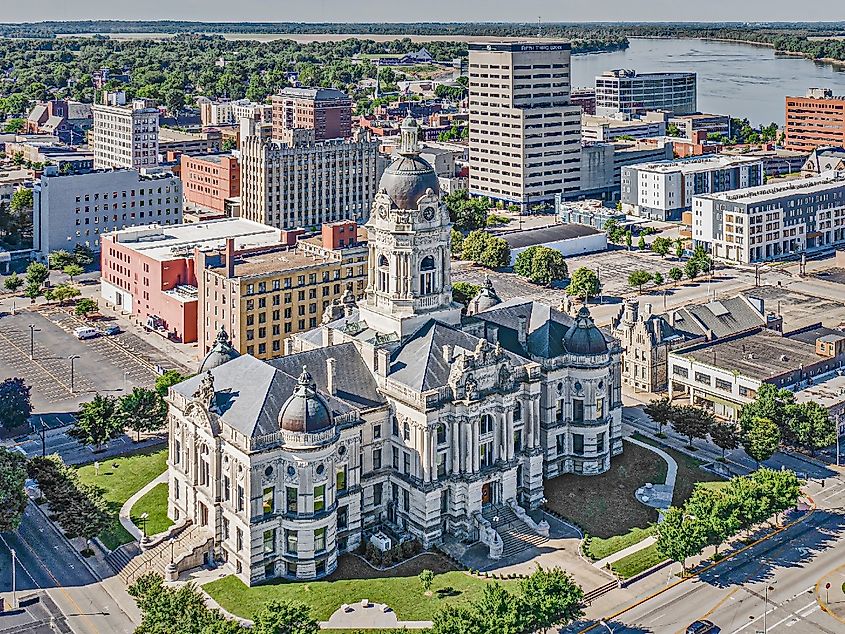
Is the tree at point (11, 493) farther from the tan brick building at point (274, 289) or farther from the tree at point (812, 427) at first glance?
the tree at point (812, 427)

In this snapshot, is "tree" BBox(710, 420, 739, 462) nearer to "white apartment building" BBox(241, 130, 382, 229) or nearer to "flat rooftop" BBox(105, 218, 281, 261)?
"flat rooftop" BBox(105, 218, 281, 261)

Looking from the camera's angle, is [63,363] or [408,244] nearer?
[408,244]

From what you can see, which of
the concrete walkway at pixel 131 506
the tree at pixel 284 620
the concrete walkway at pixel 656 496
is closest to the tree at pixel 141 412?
the concrete walkway at pixel 131 506

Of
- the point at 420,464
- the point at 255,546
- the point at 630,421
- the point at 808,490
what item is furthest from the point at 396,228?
the point at 808,490

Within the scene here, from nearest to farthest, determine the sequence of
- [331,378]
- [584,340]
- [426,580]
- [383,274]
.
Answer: [426,580] < [331,378] < [383,274] < [584,340]

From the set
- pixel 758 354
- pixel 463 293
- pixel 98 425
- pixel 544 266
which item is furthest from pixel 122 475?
pixel 544 266

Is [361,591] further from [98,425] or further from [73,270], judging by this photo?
[73,270]

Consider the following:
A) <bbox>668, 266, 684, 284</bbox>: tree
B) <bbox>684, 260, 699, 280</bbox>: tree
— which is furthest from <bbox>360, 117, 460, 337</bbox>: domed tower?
Result: <bbox>684, 260, 699, 280</bbox>: tree

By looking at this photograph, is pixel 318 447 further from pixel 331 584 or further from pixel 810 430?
pixel 810 430
